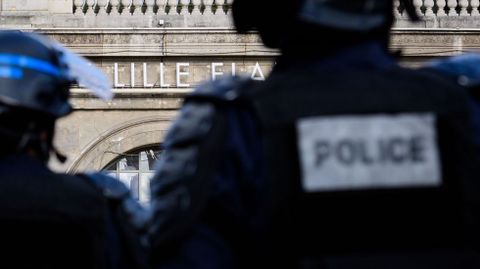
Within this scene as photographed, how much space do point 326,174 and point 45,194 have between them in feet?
2.82

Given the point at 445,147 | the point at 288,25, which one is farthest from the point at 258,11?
the point at 445,147

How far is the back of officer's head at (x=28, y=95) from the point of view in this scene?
105 inches

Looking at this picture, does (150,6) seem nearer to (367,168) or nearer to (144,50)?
(144,50)

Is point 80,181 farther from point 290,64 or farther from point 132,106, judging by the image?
point 132,106

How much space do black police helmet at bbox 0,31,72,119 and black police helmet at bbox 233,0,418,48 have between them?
65cm

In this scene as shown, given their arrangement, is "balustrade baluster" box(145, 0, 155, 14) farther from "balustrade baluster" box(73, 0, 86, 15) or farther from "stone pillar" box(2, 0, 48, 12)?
"stone pillar" box(2, 0, 48, 12)

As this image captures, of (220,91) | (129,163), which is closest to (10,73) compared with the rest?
(220,91)

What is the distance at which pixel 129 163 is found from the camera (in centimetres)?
1404

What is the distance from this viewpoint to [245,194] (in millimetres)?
1987

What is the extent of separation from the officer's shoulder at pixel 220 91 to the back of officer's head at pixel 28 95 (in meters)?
0.77

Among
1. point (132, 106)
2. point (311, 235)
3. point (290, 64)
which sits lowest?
point (311, 235)

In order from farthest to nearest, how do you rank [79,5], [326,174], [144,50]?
[79,5] < [144,50] < [326,174]

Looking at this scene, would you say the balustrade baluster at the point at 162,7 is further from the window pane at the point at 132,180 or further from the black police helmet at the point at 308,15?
the black police helmet at the point at 308,15

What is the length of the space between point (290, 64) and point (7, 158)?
85 centimetres
